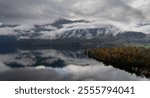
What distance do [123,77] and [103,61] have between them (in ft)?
47.8

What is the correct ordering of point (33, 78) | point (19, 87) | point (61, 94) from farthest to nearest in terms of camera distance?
→ point (33, 78)
point (19, 87)
point (61, 94)

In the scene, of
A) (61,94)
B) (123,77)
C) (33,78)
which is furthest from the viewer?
(33,78)

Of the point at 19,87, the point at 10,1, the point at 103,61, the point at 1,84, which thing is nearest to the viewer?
the point at 19,87

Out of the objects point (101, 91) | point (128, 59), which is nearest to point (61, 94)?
point (101, 91)

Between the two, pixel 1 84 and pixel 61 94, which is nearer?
pixel 61 94

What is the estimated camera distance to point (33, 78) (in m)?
39.6

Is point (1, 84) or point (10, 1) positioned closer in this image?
point (1, 84)

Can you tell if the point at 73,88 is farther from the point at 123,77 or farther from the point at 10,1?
the point at 10,1

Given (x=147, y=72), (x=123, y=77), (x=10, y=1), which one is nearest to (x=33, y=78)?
(x=123, y=77)

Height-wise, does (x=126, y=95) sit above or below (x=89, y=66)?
above


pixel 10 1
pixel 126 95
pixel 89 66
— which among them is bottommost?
pixel 89 66

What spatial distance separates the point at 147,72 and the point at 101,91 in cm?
2951

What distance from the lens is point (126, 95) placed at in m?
A: 8.94

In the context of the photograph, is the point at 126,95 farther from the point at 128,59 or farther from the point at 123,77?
the point at 128,59
